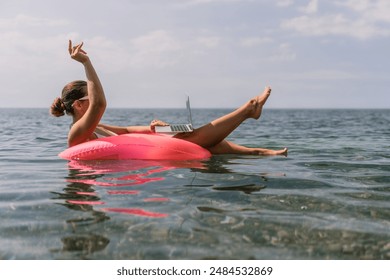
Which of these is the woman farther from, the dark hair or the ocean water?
the ocean water

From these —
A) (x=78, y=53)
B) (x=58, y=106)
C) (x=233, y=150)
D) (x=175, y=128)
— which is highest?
(x=78, y=53)

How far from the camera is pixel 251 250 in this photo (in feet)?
8.71

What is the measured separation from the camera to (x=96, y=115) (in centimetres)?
532

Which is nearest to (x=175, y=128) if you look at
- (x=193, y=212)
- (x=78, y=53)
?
(x=78, y=53)

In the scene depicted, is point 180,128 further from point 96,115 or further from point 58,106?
point 58,106

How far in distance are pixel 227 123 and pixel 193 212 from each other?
9.73 feet

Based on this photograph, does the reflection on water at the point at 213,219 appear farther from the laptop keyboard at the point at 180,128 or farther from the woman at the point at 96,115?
the laptop keyboard at the point at 180,128

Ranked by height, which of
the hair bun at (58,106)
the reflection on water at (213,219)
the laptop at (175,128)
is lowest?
the reflection on water at (213,219)

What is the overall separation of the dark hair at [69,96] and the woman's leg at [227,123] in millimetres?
1467

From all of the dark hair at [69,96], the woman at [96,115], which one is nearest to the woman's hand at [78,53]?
the woman at [96,115]

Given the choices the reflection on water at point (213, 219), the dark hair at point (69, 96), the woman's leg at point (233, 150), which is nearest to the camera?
the reflection on water at point (213, 219)

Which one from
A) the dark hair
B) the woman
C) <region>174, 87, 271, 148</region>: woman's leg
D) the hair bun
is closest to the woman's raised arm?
the woman

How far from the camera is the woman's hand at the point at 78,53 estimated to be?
17.0 ft

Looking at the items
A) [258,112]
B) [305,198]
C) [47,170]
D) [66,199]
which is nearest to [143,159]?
[47,170]
